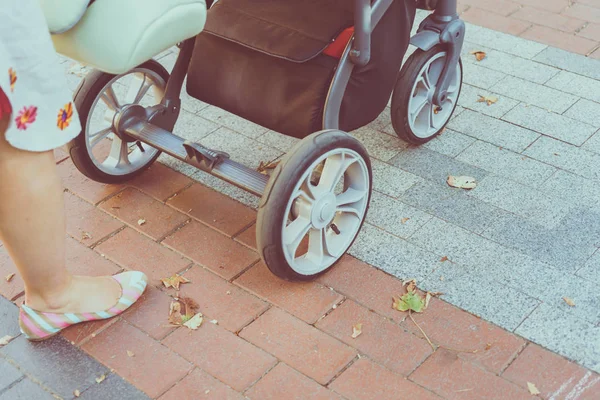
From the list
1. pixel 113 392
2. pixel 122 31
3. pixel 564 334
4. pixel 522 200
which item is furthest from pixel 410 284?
pixel 122 31

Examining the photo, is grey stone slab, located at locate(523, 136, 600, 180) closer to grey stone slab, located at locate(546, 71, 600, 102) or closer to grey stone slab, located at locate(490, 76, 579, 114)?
grey stone slab, located at locate(490, 76, 579, 114)

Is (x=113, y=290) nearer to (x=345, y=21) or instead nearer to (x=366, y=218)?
(x=366, y=218)

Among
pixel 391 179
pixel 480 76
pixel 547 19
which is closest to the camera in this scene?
pixel 391 179

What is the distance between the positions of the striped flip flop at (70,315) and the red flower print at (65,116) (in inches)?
28.6

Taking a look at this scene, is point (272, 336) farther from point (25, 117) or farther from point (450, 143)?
point (450, 143)

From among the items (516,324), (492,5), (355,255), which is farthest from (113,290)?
(492,5)

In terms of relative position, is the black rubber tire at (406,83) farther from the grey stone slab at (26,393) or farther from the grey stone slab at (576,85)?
the grey stone slab at (26,393)

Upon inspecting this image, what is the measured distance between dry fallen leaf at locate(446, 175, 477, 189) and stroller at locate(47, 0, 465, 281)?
373mm

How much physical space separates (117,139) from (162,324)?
903 mm

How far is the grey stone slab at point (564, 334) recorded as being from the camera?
252 centimetres

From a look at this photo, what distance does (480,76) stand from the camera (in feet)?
13.5

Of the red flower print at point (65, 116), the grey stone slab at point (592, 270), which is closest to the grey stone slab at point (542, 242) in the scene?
the grey stone slab at point (592, 270)

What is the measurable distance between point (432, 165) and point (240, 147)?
0.87 m

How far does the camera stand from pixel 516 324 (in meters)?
2.63
